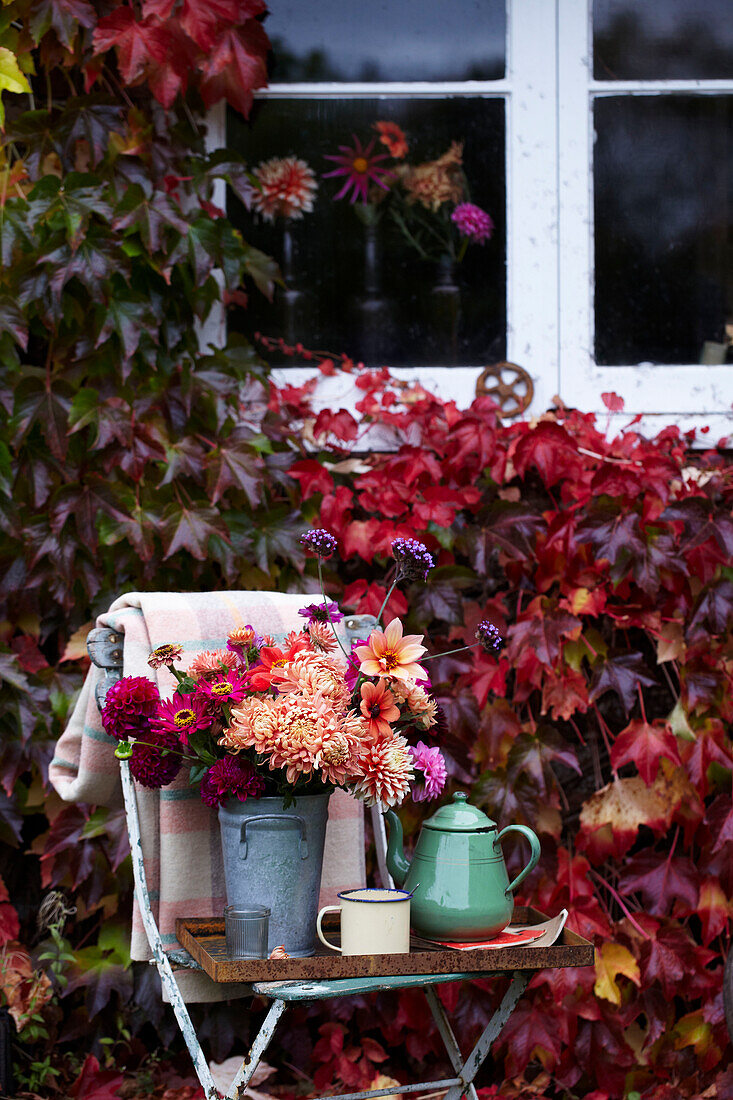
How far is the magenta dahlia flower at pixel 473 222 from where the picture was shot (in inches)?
101

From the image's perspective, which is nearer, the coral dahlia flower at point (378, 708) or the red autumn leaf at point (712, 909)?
the coral dahlia flower at point (378, 708)

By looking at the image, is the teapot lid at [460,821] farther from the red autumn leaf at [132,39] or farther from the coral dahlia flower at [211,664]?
the red autumn leaf at [132,39]

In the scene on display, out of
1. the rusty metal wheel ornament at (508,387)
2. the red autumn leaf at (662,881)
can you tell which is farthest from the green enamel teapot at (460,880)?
the rusty metal wheel ornament at (508,387)

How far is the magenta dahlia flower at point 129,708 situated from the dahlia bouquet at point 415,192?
153cm

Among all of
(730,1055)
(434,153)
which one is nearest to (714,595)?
(730,1055)

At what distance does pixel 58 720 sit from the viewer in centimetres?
223

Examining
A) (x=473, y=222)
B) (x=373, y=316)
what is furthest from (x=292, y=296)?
(x=473, y=222)

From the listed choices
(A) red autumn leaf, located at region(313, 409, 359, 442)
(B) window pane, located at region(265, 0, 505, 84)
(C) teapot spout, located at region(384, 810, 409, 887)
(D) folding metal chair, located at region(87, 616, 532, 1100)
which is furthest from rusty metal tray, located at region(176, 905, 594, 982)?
(B) window pane, located at region(265, 0, 505, 84)

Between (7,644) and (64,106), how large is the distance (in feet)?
3.90

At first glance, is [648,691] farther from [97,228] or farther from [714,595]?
[97,228]

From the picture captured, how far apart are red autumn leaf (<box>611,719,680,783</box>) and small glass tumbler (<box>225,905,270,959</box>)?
108 centimetres

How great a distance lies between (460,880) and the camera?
1415 millimetres

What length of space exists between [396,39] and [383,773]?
196 cm

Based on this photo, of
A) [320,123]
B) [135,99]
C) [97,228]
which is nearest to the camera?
[97,228]
